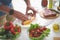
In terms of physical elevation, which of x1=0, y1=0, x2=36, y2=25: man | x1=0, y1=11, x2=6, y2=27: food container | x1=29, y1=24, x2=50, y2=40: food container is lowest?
x1=29, y1=24, x2=50, y2=40: food container

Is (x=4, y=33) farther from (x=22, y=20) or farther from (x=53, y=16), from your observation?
(x=53, y=16)

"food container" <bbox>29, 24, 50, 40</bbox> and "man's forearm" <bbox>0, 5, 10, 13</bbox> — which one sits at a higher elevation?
"man's forearm" <bbox>0, 5, 10, 13</bbox>

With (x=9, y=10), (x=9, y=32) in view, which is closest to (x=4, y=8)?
(x=9, y=10)

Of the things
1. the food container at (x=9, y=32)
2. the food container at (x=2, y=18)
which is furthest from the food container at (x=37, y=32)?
the food container at (x=2, y=18)

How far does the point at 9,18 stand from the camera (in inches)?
44.8

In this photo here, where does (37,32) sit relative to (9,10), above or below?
below

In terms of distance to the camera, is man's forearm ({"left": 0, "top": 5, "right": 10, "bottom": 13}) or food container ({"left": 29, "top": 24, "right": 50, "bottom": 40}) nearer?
food container ({"left": 29, "top": 24, "right": 50, "bottom": 40})

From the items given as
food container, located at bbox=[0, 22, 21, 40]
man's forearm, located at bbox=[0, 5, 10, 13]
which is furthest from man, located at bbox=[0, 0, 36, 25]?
food container, located at bbox=[0, 22, 21, 40]

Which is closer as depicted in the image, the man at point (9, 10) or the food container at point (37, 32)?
the food container at point (37, 32)

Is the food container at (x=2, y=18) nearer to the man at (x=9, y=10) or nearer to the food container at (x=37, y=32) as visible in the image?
the man at (x=9, y=10)

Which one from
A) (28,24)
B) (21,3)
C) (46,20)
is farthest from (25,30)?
(21,3)

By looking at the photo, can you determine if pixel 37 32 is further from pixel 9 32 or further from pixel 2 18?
pixel 2 18

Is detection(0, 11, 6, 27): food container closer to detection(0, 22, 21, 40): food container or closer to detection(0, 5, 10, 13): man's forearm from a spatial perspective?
detection(0, 5, 10, 13): man's forearm

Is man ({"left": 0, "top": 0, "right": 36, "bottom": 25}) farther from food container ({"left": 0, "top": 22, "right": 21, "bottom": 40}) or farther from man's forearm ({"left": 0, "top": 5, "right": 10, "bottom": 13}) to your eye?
food container ({"left": 0, "top": 22, "right": 21, "bottom": 40})
